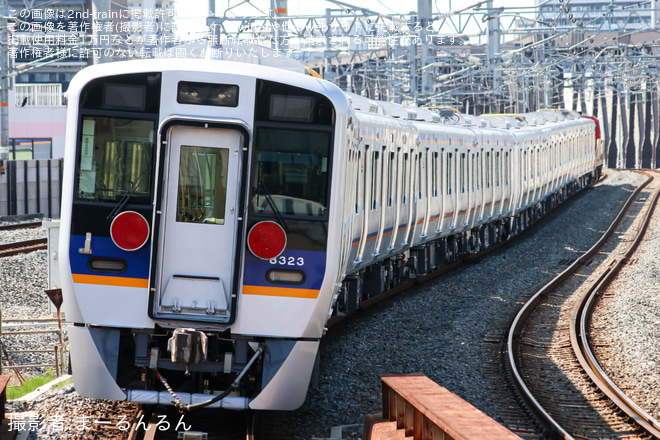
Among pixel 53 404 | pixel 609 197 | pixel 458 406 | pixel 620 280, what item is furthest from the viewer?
pixel 609 197

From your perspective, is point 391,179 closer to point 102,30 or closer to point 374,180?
point 374,180

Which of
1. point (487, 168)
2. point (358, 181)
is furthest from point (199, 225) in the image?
point (487, 168)

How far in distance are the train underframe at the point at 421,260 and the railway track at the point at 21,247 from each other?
23.7ft

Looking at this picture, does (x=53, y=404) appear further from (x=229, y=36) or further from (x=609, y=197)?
(x=609, y=197)

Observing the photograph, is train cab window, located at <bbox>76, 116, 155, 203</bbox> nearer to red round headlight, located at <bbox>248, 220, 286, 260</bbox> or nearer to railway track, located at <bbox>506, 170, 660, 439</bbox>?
red round headlight, located at <bbox>248, 220, 286, 260</bbox>

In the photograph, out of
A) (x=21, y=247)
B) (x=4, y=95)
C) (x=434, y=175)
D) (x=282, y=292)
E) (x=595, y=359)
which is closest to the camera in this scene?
(x=282, y=292)

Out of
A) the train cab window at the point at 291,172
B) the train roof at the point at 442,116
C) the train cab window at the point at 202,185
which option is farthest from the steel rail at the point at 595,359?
the train cab window at the point at 202,185

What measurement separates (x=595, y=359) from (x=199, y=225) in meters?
5.35

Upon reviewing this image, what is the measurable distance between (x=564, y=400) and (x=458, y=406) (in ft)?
9.65

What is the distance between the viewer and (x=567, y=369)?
9484mm

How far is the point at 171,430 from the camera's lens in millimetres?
6379

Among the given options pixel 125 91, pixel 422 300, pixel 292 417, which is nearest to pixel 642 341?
pixel 422 300

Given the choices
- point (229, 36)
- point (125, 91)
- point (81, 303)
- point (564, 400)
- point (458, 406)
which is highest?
point (229, 36)

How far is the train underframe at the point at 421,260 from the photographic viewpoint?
11.0 metres
